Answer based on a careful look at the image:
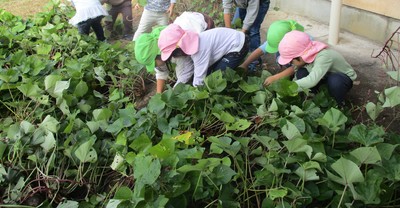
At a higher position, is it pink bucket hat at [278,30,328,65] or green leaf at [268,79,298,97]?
pink bucket hat at [278,30,328,65]

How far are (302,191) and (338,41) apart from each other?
2.36 metres

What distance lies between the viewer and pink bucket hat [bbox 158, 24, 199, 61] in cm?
273

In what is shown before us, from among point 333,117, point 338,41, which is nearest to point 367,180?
point 333,117

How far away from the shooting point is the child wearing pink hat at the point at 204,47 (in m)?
2.74

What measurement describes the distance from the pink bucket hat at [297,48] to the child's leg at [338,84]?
17cm

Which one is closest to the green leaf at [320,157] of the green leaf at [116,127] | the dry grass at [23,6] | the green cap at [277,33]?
the green leaf at [116,127]

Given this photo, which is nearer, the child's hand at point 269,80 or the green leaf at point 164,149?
the green leaf at point 164,149

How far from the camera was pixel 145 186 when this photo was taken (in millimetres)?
1716

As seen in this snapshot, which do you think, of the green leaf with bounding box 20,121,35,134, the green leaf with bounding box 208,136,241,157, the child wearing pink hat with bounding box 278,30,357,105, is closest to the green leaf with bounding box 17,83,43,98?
the green leaf with bounding box 20,121,35,134

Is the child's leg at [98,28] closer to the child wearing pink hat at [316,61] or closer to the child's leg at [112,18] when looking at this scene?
the child's leg at [112,18]

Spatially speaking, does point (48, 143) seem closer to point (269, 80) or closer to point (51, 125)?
point (51, 125)

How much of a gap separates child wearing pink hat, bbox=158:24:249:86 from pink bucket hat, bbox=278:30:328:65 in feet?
1.48

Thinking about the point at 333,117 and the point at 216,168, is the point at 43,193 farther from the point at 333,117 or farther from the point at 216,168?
the point at 333,117

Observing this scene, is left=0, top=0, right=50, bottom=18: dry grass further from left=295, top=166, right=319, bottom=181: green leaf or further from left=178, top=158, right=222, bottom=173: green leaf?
left=295, top=166, right=319, bottom=181: green leaf
